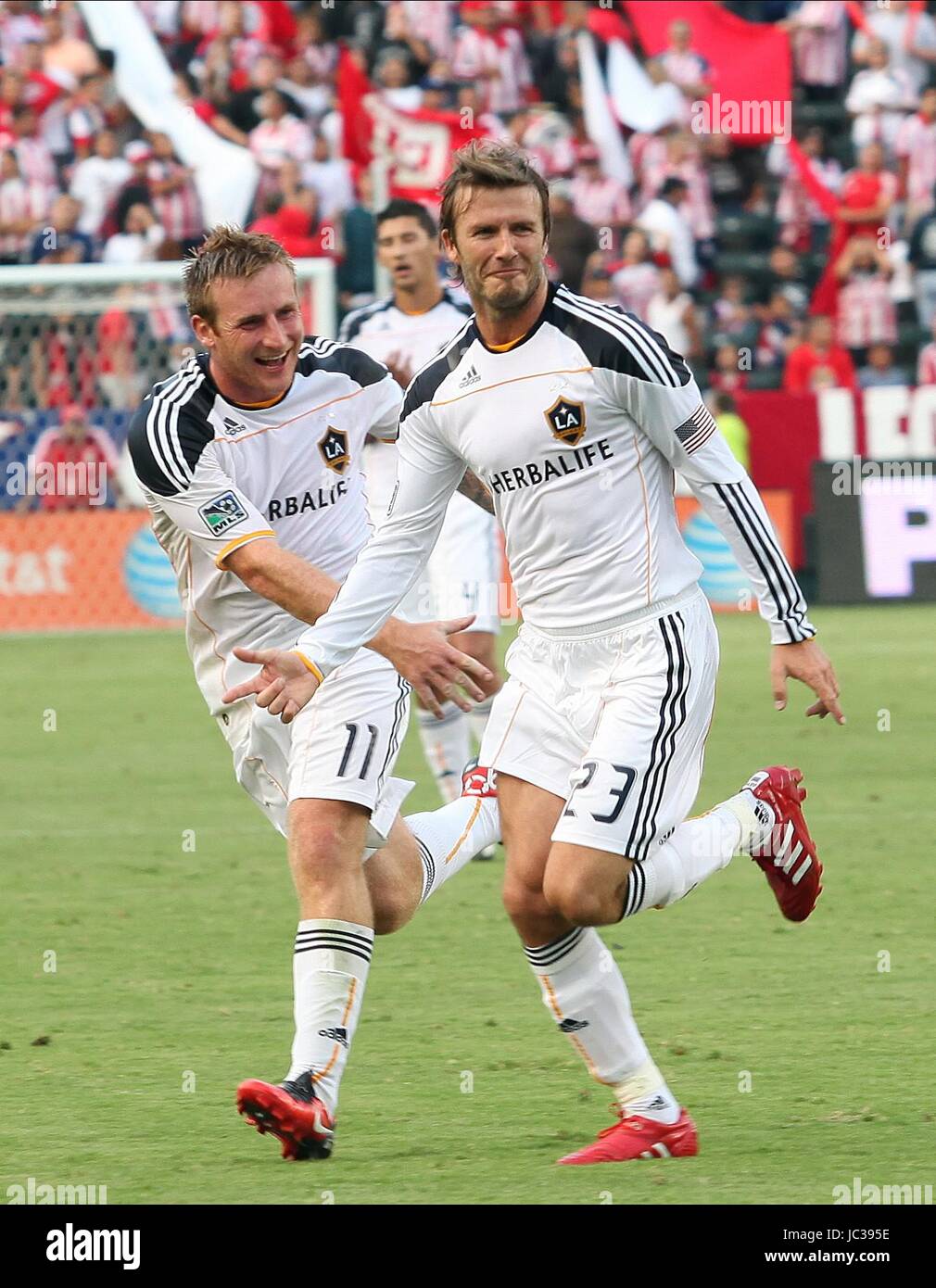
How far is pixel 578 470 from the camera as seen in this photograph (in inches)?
198

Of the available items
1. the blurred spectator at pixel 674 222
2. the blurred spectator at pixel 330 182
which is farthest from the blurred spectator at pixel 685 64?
the blurred spectator at pixel 330 182

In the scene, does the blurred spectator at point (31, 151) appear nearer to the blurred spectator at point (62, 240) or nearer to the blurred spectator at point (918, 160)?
the blurred spectator at point (62, 240)

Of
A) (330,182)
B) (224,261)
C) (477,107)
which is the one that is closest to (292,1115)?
(224,261)

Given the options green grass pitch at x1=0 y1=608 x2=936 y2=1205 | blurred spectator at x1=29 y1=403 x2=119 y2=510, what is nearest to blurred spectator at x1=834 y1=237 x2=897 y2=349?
blurred spectator at x1=29 y1=403 x2=119 y2=510

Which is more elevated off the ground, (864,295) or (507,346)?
(864,295)

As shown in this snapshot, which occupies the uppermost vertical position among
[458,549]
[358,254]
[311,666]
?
[358,254]

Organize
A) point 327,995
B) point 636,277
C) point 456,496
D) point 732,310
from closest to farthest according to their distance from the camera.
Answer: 1. point 327,995
2. point 456,496
3. point 636,277
4. point 732,310

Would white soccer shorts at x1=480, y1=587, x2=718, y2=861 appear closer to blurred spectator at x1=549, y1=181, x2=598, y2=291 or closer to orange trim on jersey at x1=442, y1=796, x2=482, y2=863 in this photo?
orange trim on jersey at x1=442, y1=796, x2=482, y2=863

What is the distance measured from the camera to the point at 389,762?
18.6ft

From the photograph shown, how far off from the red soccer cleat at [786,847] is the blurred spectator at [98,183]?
1576cm

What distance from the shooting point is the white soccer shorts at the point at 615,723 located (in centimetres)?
489

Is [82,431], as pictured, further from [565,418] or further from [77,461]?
[565,418]

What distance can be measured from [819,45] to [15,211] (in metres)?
7.89

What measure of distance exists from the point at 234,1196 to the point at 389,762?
1.39 metres
